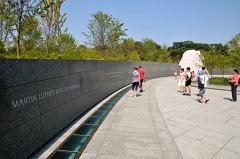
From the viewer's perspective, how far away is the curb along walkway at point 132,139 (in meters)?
4.64

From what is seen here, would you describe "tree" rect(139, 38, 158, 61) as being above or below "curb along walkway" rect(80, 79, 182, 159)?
above

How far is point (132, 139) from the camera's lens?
557 cm

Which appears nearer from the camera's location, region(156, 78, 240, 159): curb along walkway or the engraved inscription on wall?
the engraved inscription on wall

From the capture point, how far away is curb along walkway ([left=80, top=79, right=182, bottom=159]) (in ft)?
15.2

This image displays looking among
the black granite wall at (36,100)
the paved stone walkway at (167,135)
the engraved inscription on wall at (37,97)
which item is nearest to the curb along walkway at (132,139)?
the paved stone walkway at (167,135)

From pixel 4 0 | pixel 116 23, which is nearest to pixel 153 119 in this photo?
pixel 4 0

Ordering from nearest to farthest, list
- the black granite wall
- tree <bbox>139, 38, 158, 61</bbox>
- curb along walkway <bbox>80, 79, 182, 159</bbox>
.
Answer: the black granite wall → curb along walkway <bbox>80, 79, 182, 159</bbox> → tree <bbox>139, 38, 158, 61</bbox>

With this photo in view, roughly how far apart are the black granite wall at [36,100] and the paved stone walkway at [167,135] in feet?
4.01

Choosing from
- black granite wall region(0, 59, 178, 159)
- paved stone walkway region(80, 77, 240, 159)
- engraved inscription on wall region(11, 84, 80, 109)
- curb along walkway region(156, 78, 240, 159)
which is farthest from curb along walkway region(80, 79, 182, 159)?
engraved inscription on wall region(11, 84, 80, 109)

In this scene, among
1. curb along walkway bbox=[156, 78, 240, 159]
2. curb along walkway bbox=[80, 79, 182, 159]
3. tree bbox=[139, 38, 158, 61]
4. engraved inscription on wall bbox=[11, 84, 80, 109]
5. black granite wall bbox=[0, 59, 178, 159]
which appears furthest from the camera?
tree bbox=[139, 38, 158, 61]

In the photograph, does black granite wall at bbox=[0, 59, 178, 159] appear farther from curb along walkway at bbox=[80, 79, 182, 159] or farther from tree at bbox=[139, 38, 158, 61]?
tree at bbox=[139, 38, 158, 61]

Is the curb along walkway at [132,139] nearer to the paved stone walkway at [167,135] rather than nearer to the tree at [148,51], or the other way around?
the paved stone walkway at [167,135]

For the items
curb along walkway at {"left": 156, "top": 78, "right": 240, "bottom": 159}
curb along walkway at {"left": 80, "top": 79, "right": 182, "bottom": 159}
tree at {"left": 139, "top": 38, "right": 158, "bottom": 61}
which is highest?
tree at {"left": 139, "top": 38, "right": 158, "bottom": 61}

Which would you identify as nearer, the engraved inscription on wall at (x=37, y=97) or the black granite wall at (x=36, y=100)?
the black granite wall at (x=36, y=100)
